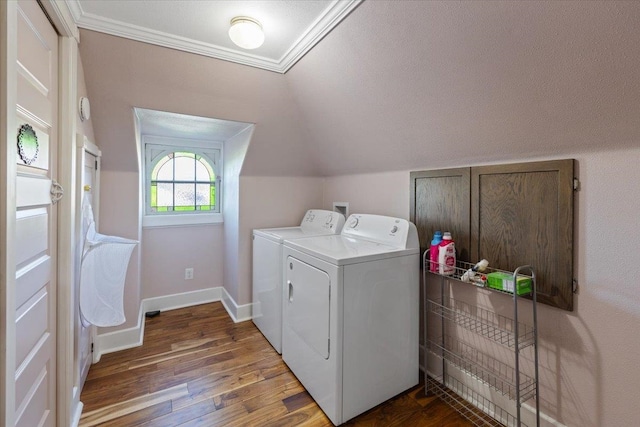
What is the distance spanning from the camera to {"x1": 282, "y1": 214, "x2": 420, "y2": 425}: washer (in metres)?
1.59

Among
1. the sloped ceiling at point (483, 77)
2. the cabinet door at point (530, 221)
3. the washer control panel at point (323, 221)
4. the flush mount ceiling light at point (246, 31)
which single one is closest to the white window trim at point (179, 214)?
the washer control panel at point (323, 221)

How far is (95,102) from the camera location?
6.38 feet

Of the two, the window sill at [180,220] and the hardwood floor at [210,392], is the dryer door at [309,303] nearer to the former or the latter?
the hardwood floor at [210,392]

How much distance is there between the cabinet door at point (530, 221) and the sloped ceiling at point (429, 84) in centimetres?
10

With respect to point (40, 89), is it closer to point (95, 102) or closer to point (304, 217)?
point (95, 102)

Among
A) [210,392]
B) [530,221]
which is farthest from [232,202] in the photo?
[530,221]

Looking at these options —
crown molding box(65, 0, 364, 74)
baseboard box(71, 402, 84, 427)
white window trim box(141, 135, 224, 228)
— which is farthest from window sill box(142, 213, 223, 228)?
crown molding box(65, 0, 364, 74)

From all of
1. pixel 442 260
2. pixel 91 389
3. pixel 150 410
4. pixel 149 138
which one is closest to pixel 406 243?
pixel 442 260

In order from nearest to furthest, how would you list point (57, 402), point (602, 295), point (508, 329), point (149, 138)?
point (602, 295), point (57, 402), point (508, 329), point (149, 138)

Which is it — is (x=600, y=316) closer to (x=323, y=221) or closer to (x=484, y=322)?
(x=484, y=322)

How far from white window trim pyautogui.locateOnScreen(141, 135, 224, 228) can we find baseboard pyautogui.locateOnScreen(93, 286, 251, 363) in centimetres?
75

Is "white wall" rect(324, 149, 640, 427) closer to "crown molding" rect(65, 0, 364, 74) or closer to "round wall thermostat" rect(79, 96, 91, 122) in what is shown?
"crown molding" rect(65, 0, 364, 74)

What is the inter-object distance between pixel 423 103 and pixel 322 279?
3.68ft

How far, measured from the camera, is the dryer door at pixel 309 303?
5.45ft
